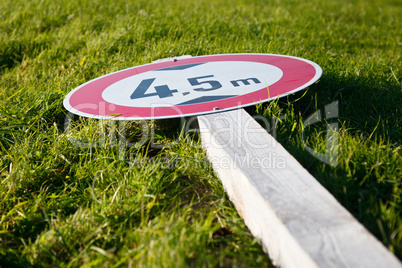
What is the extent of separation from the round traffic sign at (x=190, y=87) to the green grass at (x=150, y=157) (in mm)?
123

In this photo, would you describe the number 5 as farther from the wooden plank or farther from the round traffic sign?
the wooden plank

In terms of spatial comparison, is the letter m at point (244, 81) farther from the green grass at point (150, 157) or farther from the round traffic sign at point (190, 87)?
the green grass at point (150, 157)

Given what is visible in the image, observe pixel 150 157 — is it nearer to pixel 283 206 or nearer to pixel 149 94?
pixel 149 94

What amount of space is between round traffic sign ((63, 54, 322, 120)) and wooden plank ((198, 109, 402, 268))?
0.79 ft

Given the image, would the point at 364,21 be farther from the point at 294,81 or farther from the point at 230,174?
the point at 230,174

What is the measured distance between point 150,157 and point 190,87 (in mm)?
510

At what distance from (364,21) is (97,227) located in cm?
439

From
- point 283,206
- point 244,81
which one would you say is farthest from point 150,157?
point 283,206

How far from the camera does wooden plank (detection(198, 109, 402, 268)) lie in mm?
1235

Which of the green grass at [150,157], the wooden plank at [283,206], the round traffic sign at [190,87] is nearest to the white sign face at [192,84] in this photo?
the round traffic sign at [190,87]

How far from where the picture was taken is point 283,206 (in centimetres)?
145

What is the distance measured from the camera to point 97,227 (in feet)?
5.54

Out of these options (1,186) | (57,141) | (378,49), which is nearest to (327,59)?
(378,49)

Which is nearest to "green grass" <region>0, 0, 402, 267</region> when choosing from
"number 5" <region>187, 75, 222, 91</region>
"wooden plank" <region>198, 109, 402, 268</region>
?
"wooden plank" <region>198, 109, 402, 268</region>
